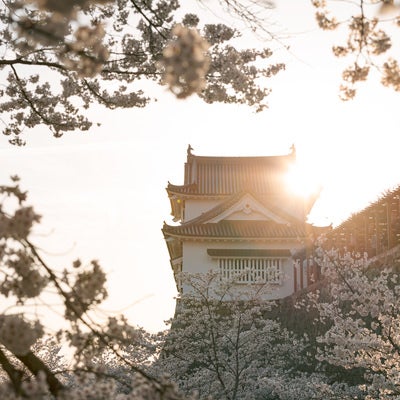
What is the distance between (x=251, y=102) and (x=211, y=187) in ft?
98.6

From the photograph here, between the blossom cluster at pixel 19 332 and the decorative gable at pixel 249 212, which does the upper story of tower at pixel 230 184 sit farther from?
the blossom cluster at pixel 19 332

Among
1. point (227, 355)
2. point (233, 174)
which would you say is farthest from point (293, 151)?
point (227, 355)

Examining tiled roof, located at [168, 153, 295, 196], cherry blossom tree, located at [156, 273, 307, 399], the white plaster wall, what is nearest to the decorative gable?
the white plaster wall

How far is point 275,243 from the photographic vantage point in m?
30.8

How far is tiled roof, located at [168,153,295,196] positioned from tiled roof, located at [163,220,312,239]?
17.9ft

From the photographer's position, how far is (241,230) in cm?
3127

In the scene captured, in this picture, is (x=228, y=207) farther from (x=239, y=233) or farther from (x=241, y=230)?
(x=239, y=233)

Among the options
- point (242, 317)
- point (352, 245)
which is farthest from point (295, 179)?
point (242, 317)

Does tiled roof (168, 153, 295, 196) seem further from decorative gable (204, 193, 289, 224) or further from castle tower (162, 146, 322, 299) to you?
decorative gable (204, 193, 289, 224)

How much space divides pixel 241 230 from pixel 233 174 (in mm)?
9412

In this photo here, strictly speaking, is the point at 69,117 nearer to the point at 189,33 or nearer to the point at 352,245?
the point at 189,33

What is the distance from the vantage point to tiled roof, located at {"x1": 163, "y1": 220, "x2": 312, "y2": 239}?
30.5m

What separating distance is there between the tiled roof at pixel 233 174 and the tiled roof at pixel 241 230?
545 cm

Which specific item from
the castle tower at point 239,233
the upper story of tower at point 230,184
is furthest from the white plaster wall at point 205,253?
the upper story of tower at point 230,184
